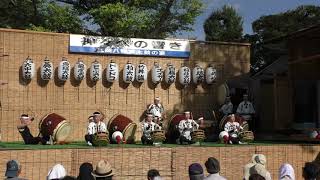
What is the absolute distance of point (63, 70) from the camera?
15.3m

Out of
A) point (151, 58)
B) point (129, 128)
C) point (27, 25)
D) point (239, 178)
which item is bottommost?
point (239, 178)

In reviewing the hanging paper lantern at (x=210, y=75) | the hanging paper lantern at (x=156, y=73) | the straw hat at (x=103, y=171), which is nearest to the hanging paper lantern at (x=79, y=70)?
the hanging paper lantern at (x=156, y=73)

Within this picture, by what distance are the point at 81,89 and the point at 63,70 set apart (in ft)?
2.82

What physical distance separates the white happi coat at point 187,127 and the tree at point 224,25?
16408 mm

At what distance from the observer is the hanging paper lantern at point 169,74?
54.7 feet

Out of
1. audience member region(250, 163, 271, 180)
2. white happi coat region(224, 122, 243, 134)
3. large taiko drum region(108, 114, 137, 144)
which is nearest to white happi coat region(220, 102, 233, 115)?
white happi coat region(224, 122, 243, 134)

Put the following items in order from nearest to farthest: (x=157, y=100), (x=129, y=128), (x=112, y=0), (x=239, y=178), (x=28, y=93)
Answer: (x=239, y=178) → (x=129, y=128) → (x=28, y=93) → (x=157, y=100) → (x=112, y=0)

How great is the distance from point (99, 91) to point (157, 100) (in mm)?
1678

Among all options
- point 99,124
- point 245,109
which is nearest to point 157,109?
point 245,109

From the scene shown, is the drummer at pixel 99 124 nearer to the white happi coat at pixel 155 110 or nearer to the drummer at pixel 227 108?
the white happi coat at pixel 155 110

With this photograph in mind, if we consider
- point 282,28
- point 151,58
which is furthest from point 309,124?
point 282,28

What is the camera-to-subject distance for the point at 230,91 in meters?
17.5

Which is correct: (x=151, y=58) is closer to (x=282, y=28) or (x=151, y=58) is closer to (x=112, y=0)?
(x=112, y=0)

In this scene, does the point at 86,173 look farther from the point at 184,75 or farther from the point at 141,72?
the point at 184,75
